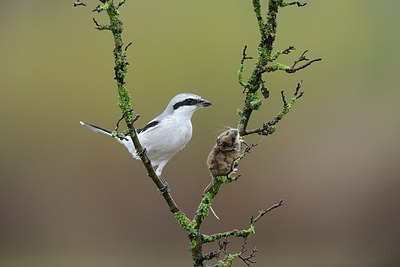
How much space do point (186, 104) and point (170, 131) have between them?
0.12 meters

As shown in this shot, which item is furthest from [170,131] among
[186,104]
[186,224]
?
[186,224]

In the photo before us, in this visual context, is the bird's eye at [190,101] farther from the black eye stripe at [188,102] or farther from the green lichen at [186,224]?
the green lichen at [186,224]

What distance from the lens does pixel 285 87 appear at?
15.3 ft

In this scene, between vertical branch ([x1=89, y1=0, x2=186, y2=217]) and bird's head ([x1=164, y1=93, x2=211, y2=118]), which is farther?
bird's head ([x1=164, y1=93, x2=211, y2=118])

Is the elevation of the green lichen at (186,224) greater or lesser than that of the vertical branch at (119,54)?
lesser

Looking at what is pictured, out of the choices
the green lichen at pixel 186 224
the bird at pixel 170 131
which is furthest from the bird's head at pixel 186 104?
the green lichen at pixel 186 224

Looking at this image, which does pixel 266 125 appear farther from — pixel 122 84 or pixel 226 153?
pixel 122 84

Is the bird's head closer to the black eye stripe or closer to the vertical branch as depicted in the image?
the black eye stripe

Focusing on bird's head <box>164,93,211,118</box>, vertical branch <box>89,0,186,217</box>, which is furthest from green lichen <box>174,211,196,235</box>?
bird's head <box>164,93,211,118</box>

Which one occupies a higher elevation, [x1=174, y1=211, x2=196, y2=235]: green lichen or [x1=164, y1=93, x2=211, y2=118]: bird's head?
[x1=164, y1=93, x2=211, y2=118]: bird's head

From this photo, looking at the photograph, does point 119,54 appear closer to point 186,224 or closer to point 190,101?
point 186,224

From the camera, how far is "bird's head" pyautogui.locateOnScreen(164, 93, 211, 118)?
82.5 inches

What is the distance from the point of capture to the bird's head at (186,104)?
210 cm

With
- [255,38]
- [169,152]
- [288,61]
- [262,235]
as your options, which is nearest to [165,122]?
[169,152]
